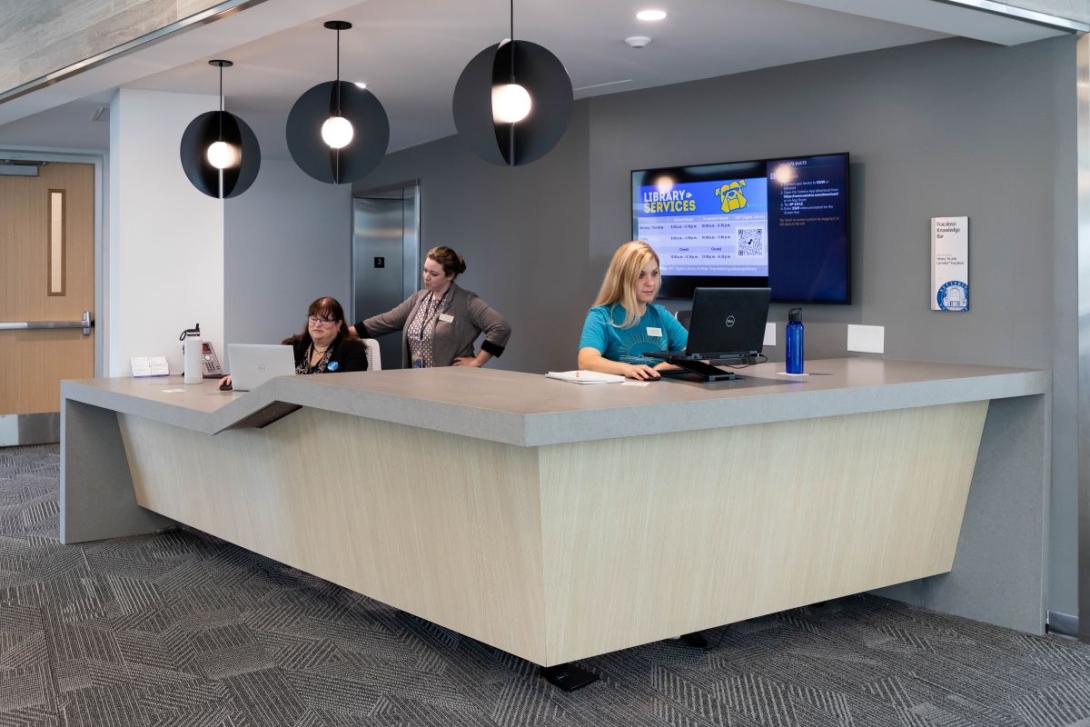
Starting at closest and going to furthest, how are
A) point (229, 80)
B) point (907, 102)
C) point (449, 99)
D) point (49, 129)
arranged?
point (907, 102)
point (229, 80)
point (449, 99)
point (49, 129)

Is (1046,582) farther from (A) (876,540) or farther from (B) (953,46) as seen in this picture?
(B) (953,46)

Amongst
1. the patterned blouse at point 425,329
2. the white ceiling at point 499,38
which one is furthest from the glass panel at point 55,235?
the patterned blouse at point 425,329

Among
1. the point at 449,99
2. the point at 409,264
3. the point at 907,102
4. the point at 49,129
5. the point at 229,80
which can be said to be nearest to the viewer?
the point at 907,102

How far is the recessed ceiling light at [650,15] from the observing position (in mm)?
4699

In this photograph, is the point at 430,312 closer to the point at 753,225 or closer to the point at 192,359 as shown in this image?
the point at 192,359

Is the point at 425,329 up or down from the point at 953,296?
down

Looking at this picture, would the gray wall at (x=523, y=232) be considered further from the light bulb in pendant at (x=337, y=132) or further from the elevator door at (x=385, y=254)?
the light bulb in pendant at (x=337, y=132)

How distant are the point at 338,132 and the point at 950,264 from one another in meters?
2.94

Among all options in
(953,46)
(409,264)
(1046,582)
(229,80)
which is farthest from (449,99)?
(1046,582)

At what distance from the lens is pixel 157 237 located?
6371mm

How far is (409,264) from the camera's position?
9555 millimetres

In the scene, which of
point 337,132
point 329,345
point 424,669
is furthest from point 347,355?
point 424,669

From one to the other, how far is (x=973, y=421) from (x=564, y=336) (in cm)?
314

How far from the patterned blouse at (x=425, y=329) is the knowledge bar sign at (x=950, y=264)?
9.59ft
